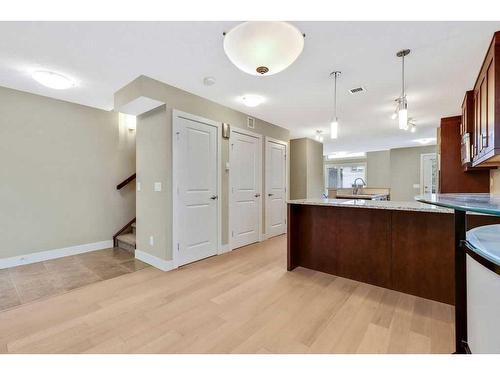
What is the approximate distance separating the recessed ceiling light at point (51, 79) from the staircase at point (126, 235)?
5.90 ft

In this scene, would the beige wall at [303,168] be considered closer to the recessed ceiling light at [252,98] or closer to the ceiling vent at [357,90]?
the ceiling vent at [357,90]

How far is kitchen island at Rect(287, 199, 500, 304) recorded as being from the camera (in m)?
2.11

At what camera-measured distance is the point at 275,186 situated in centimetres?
484

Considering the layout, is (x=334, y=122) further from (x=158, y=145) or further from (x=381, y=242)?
(x=158, y=145)

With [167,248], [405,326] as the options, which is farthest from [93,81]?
[405,326]

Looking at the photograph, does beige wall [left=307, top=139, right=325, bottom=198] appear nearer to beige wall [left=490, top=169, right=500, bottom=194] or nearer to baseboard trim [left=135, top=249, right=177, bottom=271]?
beige wall [left=490, top=169, right=500, bottom=194]

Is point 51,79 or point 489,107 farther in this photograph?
point 51,79

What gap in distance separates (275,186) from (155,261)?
2694 mm

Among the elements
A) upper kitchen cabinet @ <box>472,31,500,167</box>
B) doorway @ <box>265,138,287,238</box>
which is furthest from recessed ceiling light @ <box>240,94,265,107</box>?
upper kitchen cabinet @ <box>472,31,500,167</box>

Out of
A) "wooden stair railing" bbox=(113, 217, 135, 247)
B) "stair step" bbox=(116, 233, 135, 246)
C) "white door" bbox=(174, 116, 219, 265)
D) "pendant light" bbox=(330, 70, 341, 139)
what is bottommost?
"stair step" bbox=(116, 233, 135, 246)

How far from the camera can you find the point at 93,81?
2.87 meters

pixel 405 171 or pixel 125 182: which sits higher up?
pixel 405 171

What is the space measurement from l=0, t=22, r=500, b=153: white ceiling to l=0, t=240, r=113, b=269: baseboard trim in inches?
89.3

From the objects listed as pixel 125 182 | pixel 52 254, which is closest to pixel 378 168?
pixel 125 182
